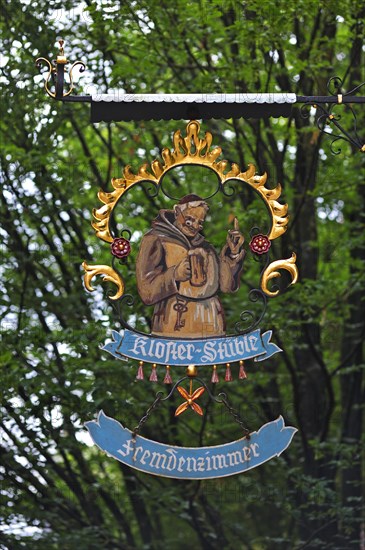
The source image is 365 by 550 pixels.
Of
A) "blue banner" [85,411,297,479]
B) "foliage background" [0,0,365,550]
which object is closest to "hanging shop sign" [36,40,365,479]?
"blue banner" [85,411,297,479]

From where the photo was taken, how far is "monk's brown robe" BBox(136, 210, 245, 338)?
8.28m

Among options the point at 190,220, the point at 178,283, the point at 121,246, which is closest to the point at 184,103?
the point at 190,220

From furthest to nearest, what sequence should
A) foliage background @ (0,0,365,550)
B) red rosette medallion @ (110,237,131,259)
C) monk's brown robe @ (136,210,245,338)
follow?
1. foliage background @ (0,0,365,550)
2. red rosette medallion @ (110,237,131,259)
3. monk's brown robe @ (136,210,245,338)

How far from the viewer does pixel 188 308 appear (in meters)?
8.33

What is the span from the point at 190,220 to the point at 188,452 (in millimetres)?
1492

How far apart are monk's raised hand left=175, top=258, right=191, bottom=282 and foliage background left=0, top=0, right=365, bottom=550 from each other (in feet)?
13.5

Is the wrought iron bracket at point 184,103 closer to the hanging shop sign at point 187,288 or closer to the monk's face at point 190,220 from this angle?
the hanging shop sign at point 187,288

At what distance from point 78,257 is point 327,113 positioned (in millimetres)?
5684

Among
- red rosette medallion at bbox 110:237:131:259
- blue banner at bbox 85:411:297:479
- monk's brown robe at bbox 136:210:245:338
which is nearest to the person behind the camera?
blue banner at bbox 85:411:297:479

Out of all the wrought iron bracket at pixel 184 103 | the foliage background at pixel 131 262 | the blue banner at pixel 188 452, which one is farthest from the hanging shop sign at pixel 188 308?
the foliage background at pixel 131 262

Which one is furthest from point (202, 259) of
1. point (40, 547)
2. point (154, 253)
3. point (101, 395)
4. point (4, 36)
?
point (40, 547)

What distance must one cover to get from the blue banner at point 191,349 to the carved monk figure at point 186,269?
13 centimetres

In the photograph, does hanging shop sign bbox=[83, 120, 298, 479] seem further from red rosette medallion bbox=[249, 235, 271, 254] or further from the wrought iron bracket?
the wrought iron bracket

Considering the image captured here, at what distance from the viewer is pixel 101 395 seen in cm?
1306
